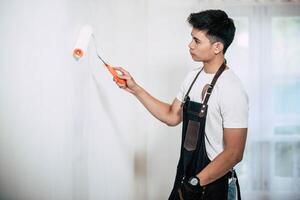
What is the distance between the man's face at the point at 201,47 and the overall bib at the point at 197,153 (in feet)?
0.25

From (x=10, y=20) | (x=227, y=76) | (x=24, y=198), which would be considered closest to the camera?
(x=227, y=76)

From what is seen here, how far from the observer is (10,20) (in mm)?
2002

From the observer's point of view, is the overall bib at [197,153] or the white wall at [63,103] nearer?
the overall bib at [197,153]

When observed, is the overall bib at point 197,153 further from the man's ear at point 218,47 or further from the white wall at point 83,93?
the white wall at point 83,93

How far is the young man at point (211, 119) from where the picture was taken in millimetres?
1173

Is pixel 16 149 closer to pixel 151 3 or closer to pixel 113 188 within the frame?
pixel 113 188

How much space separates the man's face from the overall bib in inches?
3.0

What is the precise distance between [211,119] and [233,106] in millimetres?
123

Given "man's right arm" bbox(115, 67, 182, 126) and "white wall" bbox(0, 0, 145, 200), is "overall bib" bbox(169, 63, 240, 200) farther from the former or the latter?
"white wall" bbox(0, 0, 145, 200)

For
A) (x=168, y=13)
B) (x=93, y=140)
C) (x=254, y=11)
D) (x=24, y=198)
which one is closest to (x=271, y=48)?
(x=254, y=11)

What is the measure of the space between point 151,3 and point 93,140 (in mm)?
1069

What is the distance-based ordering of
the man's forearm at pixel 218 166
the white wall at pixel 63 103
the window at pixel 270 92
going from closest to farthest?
1. the man's forearm at pixel 218 166
2. the white wall at pixel 63 103
3. the window at pixel 270 92

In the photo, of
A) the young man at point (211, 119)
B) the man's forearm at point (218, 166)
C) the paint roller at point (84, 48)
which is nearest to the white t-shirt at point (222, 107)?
the young man at point (211, 119)

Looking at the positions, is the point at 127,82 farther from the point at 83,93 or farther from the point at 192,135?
the point at 83,93
